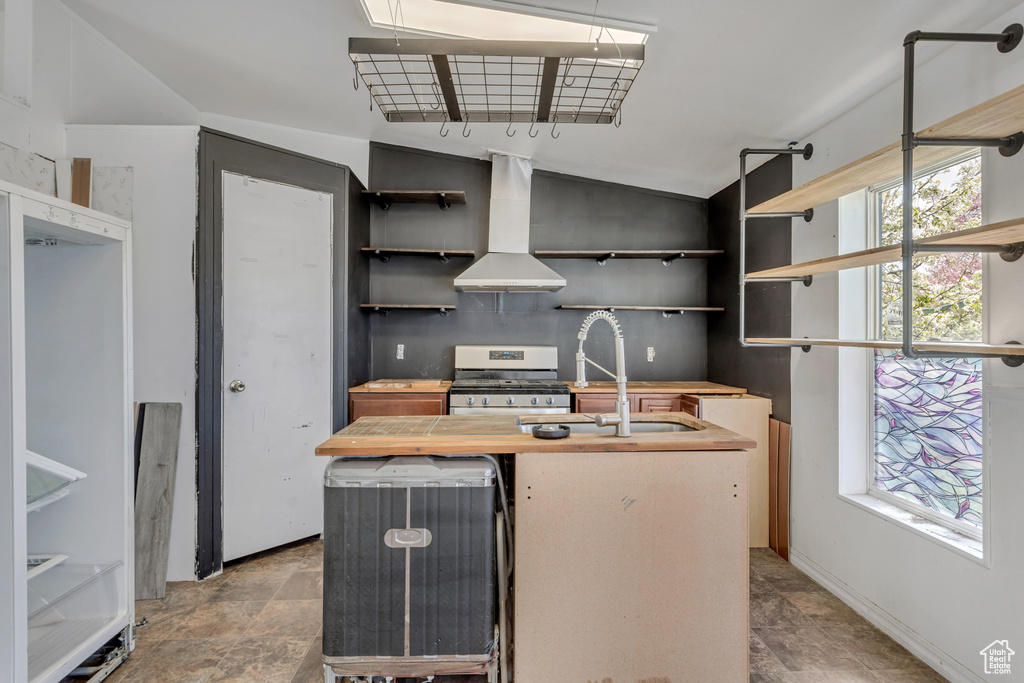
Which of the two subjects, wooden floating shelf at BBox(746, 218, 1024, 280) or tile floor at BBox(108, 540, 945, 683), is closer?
wooden floating shelf at BBox(746, 218, 1024, 280)

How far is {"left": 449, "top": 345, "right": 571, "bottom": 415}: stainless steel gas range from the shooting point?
10.6 feet

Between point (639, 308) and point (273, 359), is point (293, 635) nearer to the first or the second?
point (273, 359)

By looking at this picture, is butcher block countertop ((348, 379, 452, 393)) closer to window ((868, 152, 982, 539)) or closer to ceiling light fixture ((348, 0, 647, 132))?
ceiling light fixture ((348, 0, 647, 132))

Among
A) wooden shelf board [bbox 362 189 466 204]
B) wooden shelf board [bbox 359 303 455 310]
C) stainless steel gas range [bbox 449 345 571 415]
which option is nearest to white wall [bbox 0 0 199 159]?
wooden shelf board [bbox 362 189 466 204]

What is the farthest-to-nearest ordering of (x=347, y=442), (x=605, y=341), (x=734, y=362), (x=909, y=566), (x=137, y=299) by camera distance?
1. (x=605, y=341)
2. (x=734, y=362)
3. (x=137, y=299)
4. (x=909, y=566)
5. (x=347, y=442)

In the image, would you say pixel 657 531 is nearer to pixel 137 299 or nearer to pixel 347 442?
pixel 347 442

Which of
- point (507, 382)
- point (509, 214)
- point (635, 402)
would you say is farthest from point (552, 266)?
point (635, 402)

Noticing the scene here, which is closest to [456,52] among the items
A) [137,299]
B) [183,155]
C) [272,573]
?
[183,155]

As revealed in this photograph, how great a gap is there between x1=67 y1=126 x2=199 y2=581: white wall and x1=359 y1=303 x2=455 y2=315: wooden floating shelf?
47.0 inches

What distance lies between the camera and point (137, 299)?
2.43 metres

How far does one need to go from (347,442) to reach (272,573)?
149cm

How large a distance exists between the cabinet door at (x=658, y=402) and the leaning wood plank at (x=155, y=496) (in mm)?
2814

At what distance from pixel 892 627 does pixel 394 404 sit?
9.40 ft

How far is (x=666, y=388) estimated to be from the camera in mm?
3375
